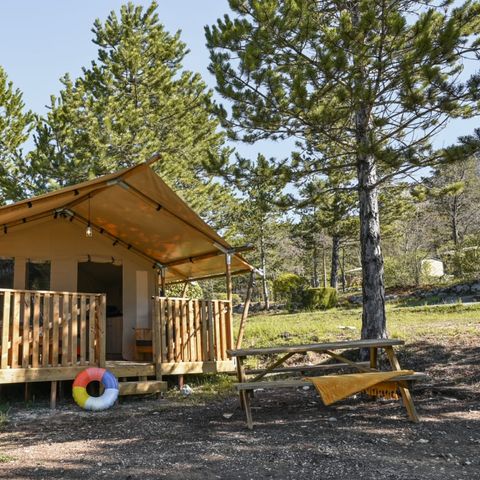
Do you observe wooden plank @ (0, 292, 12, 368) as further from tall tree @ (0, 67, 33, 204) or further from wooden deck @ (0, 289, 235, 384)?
tall tree @ (0, 67, 33, 204)

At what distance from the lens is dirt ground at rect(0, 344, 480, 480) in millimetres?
3574

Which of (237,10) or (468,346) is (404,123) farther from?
(468,346)

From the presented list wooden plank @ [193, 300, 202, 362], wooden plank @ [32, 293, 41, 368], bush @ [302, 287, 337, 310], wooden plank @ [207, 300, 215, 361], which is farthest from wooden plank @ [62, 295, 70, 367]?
bush @ [302, 287, 337, 310]

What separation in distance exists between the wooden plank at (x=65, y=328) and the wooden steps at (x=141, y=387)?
0.78 meters

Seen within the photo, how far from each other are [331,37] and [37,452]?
6016 millimetres

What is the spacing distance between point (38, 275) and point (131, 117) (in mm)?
10850

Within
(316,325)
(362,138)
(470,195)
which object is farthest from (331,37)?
(470,195)

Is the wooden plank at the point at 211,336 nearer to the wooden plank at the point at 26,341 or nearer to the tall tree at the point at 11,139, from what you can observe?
the wooden plank at the point at 26,341

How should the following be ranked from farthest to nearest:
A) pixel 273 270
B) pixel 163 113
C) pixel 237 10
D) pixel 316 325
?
pixel 273 270 < pixel 163 113 < pixel 316 325 < pixel 237 10

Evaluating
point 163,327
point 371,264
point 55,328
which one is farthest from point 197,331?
point 371,264

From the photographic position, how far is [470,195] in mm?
26844

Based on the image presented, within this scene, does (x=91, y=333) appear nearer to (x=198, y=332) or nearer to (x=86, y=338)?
(x=86, y=338)

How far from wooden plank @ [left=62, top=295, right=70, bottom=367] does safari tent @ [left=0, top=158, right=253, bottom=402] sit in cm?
1

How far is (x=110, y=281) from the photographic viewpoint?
965cm
